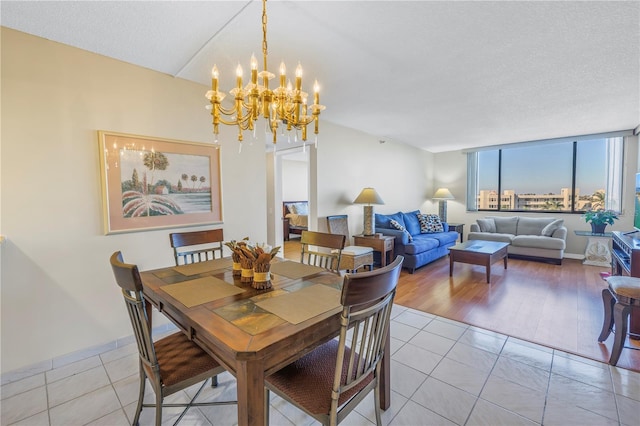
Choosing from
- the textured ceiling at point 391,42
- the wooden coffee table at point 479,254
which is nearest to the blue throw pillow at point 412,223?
the wooden coffee table at point 479,254

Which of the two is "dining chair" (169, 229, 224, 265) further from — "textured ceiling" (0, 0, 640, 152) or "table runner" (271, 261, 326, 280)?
"textured ceiling" (0, 0, 640, 152)

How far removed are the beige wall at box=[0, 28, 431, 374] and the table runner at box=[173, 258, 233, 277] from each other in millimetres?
762

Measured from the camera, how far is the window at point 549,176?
5.24 meters

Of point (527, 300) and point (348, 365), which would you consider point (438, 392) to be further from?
point (527, 300)

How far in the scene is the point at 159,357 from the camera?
1.50 metres

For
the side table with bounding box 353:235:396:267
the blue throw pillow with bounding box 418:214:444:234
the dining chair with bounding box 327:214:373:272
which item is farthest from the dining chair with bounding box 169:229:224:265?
the blue throw pillow with bounding box 418:214:444:234

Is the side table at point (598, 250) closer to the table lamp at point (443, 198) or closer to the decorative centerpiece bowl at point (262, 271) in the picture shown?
the table lamp at point (443, 198)

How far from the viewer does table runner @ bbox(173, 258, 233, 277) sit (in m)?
1.89

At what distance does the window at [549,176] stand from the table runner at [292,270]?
596 cm

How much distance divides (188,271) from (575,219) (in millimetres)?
6957

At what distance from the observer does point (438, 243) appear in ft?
16.7

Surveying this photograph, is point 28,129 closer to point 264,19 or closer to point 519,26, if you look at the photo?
point 264,19

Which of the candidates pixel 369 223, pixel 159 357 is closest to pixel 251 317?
pixel 159 357

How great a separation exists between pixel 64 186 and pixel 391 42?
266 centimetres
